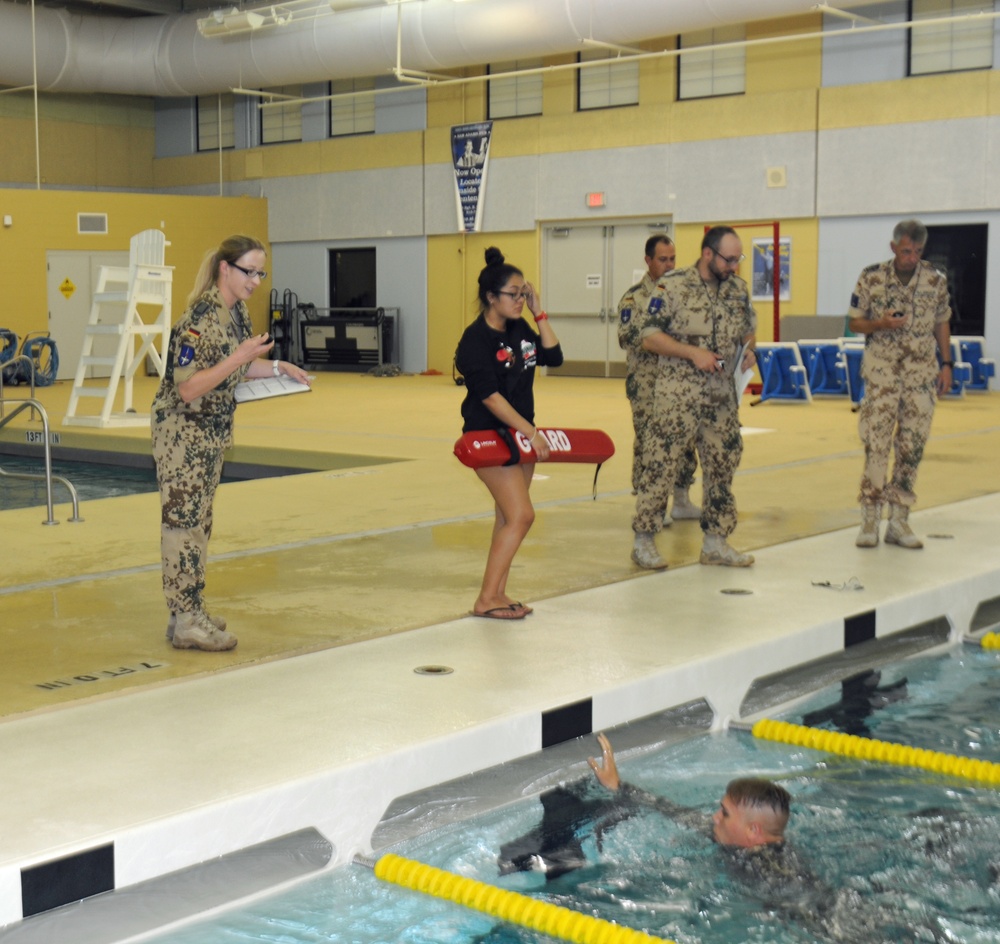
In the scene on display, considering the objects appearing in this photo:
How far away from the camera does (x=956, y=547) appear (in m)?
6.81

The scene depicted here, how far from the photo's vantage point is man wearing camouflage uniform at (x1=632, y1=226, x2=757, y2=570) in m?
5.96

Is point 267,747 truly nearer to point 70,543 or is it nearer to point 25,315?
point 70,543

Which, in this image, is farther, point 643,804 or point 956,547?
point 956,547

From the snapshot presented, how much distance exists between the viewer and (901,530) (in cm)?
684

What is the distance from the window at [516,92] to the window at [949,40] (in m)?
6.22

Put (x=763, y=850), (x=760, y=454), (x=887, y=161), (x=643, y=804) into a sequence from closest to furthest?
(x=763, y=850) < (x=643, y=804) < (x=760, y=454) < (x=887, y=161)

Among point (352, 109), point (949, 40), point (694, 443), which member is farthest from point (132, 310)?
point (352, 109)

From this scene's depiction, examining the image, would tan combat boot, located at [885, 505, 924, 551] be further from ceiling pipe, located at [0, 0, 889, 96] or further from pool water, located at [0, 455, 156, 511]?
ceiling pipe, located at [0, 0, 889, 96]

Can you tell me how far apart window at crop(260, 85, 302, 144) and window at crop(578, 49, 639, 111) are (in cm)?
616

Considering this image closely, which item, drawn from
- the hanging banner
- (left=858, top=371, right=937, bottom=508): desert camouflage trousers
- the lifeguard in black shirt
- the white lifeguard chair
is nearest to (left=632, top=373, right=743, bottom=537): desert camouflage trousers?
(left=858, top=371, right=937, bottom=508): desert camouflage trousers

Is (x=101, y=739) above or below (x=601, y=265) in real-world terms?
below

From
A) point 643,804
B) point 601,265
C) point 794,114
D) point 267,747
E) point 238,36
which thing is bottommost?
point 643,804

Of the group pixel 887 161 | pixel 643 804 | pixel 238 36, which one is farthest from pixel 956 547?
pixel 238 36

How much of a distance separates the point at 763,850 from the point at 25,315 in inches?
814
